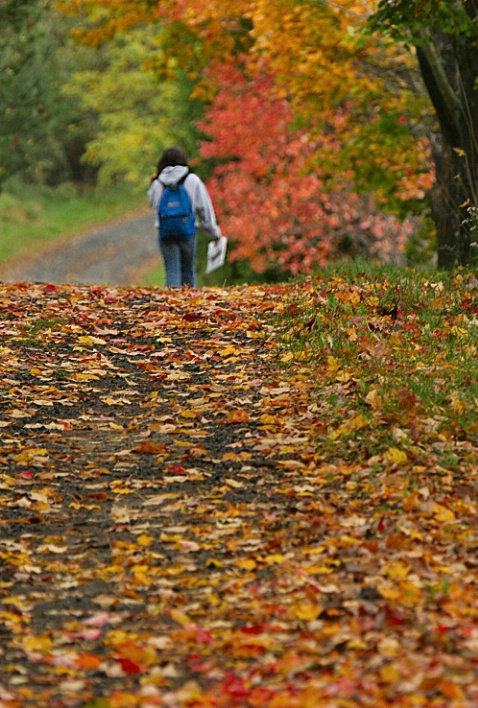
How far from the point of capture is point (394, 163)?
15133mm

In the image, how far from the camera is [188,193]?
11742mm

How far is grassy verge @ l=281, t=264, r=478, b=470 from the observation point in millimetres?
6473

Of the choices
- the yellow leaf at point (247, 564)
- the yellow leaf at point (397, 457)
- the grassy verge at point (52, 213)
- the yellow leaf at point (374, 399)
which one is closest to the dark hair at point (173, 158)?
the yellow leaf at point (374, 399)

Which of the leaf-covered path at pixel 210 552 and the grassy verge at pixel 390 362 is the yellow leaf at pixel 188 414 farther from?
the grassy verge at pixel 390 362

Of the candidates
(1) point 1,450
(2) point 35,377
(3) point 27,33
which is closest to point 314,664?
(1) point 1,450

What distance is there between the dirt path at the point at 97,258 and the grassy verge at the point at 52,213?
0.64 m

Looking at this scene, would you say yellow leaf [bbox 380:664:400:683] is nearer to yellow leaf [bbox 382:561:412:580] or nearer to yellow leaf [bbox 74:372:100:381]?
yellow leaf [bbox 382:561:412:580]

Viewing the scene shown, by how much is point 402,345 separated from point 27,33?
75.2 ft

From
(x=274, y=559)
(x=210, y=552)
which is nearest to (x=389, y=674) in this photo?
(x=274, y=559)

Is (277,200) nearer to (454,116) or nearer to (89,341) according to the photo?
(454,116)

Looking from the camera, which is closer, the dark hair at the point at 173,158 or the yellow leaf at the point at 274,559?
the yellow leaf at the point at 274,559

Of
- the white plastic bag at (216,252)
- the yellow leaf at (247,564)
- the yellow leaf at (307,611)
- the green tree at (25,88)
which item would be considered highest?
the green tree at (25,88)

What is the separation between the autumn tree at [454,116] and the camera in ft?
37.3

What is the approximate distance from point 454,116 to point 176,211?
3141 mm
